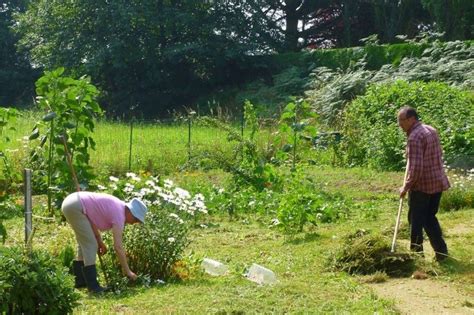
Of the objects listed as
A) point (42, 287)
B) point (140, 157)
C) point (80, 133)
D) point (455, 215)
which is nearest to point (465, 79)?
point (140, 157)

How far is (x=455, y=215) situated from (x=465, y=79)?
42.1 feet

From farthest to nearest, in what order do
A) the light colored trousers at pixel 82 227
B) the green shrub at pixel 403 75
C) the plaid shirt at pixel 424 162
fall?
the green shrub at pixel 403 75 < the plaid shirt at pixel 424 162 < the light colored trousers at pixel 82 227

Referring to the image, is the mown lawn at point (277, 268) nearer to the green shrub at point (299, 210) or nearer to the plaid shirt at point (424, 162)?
the green shrub at point (299, 210)

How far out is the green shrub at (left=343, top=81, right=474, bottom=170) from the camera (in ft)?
55.3

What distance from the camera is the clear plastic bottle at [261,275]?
8.24 meters

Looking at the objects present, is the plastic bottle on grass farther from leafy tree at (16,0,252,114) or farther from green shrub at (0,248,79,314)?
leafy tree at (16,0,252,114)

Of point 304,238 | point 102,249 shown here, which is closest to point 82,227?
point 102,249

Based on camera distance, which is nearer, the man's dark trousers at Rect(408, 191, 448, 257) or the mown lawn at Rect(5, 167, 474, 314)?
the mown lawn at Rect(5, 167, 474, 314)

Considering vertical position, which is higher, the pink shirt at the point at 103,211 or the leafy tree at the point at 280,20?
the leafy tree at the point at 280,20

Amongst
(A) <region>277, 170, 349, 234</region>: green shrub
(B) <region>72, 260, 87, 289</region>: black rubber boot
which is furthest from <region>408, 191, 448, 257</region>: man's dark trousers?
(B) <region>72, 260, 87, 289</region>: black rubber boot

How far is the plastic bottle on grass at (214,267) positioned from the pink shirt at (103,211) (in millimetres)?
1534

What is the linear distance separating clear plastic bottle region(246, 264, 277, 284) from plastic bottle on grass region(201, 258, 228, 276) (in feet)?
1.48

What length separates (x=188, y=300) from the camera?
739cm

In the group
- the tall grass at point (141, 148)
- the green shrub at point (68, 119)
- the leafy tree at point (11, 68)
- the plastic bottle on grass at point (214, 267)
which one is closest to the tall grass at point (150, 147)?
the tall grass at point (141, 148)
